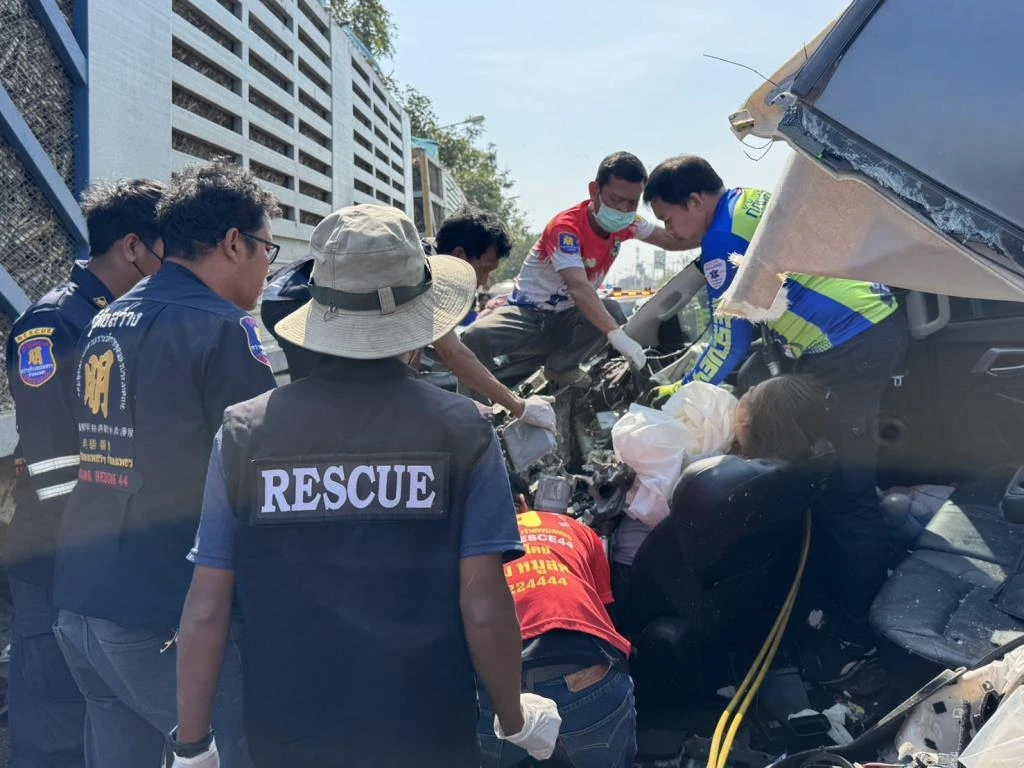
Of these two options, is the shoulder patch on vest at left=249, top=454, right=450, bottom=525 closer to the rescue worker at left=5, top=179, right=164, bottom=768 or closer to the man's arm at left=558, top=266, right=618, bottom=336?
the rescue worker at left=5, top=179, right=164, bottom=768

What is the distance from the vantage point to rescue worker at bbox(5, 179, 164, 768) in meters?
2.04

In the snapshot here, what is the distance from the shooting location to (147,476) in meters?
1.75

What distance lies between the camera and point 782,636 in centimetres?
293

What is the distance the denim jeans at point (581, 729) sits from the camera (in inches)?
76.2

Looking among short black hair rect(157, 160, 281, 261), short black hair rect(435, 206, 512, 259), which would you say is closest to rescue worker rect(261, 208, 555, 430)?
short black hair rect(435, 206, 512, 259)

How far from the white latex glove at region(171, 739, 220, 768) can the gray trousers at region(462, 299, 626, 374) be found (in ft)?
10.3

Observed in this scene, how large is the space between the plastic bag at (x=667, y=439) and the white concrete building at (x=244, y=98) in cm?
212

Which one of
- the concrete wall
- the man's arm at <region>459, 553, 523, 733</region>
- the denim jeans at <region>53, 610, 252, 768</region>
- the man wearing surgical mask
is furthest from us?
the man wearing surgical mask

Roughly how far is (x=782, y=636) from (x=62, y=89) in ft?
10.3

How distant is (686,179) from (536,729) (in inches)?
97.1

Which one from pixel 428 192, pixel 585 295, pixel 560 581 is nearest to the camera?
pixel 560 581

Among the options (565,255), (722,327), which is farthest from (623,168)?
(722,327)

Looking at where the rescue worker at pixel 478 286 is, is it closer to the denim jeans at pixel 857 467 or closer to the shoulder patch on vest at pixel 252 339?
the shoulder patch on vest at pixel 252 339

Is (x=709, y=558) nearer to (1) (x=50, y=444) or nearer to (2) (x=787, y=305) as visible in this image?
(2) (x=787, y=305)
